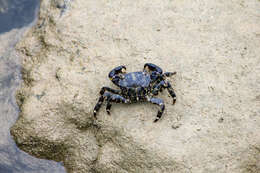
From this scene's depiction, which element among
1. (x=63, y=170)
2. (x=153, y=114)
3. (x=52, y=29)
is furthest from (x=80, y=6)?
(x=63, y=170)

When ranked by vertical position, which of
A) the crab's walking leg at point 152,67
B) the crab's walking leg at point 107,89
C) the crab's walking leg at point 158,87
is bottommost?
the crab's walking leg at point 107,89

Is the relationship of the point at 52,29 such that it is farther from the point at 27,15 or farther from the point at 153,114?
the point at 153,114

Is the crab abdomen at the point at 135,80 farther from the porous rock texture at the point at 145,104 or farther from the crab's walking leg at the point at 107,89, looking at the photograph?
the porous rock texture at the point at 145,104

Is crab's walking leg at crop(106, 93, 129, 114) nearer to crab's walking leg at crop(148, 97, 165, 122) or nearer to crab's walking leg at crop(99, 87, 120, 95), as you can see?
crab's walking leg at crop(99, 87, 120, 95)

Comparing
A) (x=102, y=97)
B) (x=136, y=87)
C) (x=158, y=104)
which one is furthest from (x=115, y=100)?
(x=158, y=104)

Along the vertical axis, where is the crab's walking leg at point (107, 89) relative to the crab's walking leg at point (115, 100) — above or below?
above

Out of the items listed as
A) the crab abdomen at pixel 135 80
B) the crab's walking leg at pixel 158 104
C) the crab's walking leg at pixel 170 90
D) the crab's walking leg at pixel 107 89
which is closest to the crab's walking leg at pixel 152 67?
the crab abdomen at pixel 135 80

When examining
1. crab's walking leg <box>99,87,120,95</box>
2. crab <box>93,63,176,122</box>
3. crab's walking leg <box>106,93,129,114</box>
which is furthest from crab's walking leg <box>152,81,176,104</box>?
crab's walking leg <box>99,87,120,95</box>
